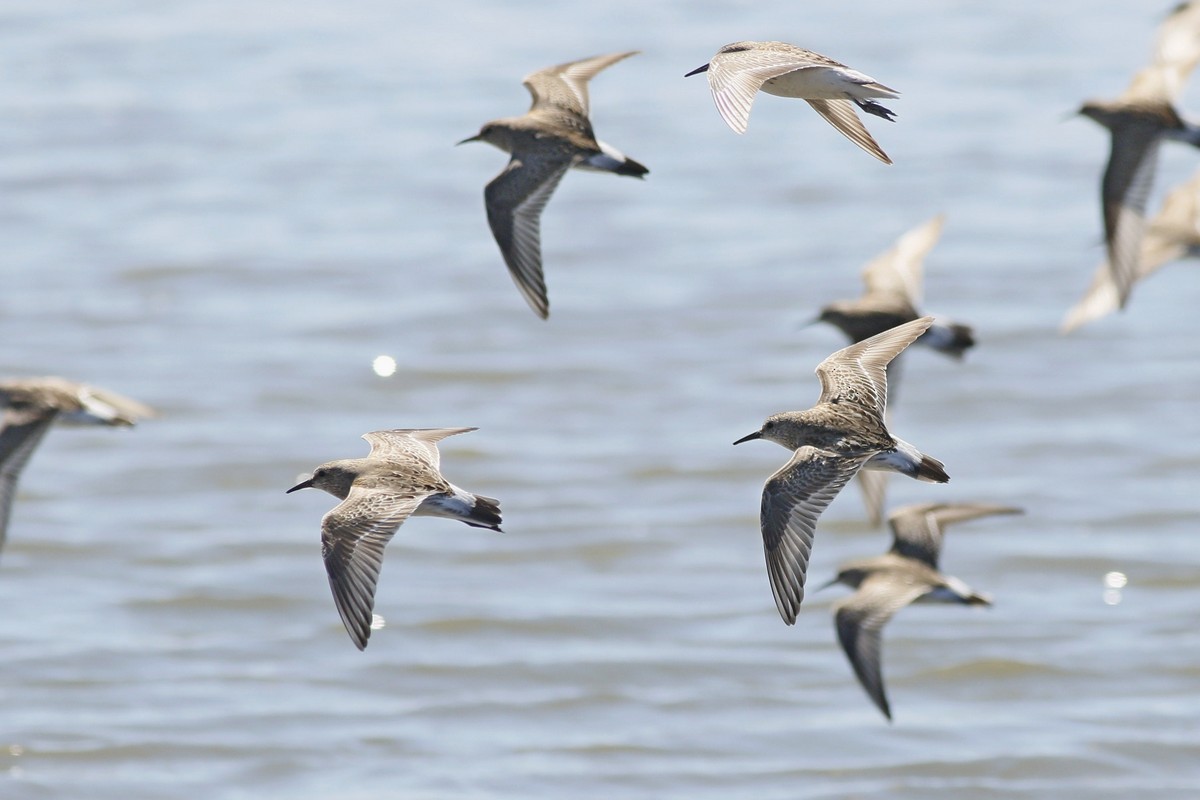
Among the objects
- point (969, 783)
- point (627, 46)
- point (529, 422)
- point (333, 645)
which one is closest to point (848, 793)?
point (969, 783)

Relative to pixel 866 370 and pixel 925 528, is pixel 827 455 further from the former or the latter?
pixel 925 528

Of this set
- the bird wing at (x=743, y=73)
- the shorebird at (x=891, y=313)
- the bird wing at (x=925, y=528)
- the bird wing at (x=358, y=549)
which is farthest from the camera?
the shorebird at (x=891, y=313)

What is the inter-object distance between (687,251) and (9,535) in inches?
277

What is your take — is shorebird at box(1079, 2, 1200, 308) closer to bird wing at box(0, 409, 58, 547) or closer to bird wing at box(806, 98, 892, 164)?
bird wing at box(806, 98, 892, 164)

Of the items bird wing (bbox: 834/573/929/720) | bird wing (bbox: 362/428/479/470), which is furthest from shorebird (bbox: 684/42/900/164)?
bird wing (bbox: 834/573/929/720)

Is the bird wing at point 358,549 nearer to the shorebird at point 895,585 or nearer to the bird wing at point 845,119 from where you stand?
the bird wing at point 845,119

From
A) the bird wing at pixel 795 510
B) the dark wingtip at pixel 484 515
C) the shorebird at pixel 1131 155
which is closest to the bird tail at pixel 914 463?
the bird wing at pixel 795 510

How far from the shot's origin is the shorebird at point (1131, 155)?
9211 millimetres

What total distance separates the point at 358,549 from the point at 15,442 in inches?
127

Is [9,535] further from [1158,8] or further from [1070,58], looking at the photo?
[1158,8]

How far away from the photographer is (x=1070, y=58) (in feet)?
75.4

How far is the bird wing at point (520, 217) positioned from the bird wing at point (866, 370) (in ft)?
4.20

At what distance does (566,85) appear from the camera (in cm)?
839

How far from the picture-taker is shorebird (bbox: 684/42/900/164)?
586cm
